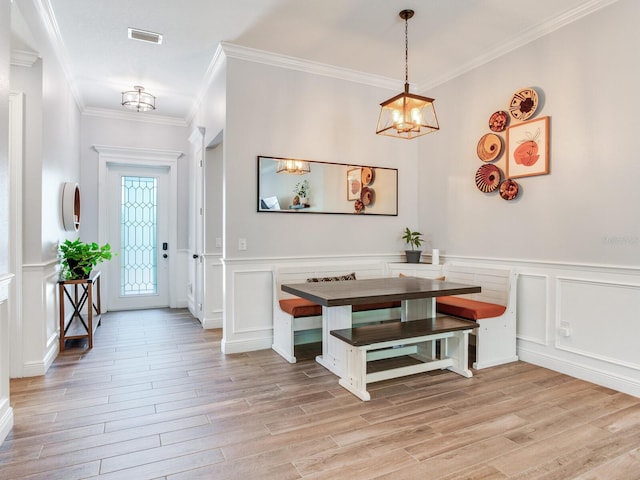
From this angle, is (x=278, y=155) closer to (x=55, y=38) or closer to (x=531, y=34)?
(x=55, y=38)

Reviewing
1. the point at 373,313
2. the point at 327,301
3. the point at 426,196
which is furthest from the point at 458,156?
the point at 327,301

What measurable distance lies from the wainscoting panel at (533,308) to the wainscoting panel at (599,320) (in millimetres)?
128

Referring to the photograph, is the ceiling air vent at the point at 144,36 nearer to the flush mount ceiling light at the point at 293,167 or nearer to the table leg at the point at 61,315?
the flush mount ceiling light at the point at 293,167

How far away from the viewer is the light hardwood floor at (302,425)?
78.1 inches

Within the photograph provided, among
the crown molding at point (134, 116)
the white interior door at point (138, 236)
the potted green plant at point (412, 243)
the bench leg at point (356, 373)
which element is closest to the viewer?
the bench leg at point (356, 373)

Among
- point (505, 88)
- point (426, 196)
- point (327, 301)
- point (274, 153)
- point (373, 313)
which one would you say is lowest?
point (373, 313)

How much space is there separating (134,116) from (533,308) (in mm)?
5748

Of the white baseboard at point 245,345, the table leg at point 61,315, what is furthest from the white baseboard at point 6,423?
the white baseboard at point 245,345

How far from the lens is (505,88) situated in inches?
150

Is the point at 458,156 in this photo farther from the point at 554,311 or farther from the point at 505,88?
the point at 554,311

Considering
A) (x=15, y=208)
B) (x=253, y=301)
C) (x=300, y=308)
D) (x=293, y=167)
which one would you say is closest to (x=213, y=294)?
(x=253, y=301)

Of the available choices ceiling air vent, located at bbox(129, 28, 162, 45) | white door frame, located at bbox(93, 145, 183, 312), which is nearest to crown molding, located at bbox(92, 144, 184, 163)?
white door frame, located at bbox(93, 145, 183, 312)

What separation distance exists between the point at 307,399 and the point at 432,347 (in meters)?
1.30

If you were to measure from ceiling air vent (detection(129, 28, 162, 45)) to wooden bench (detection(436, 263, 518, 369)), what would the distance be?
3.58m
